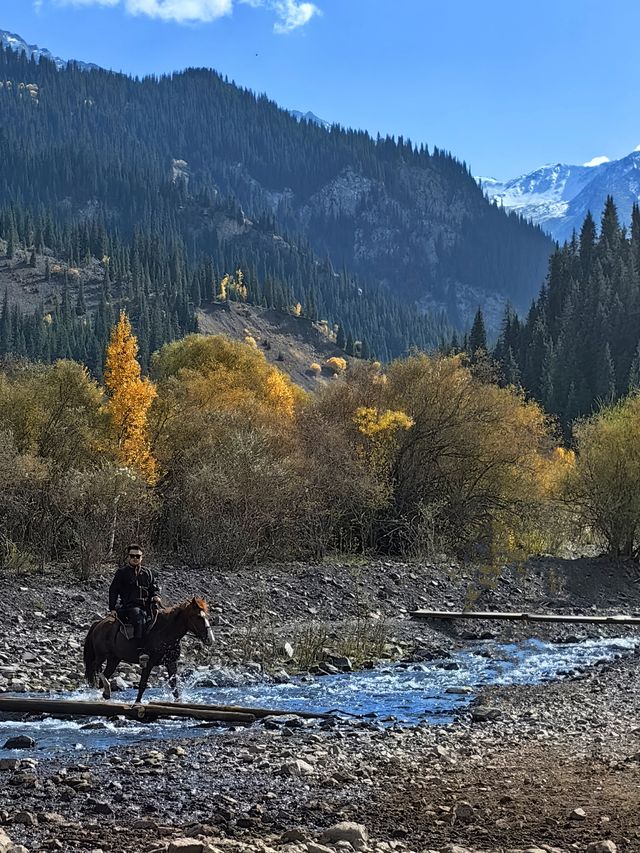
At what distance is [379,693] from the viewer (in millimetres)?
17781

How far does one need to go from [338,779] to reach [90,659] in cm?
660

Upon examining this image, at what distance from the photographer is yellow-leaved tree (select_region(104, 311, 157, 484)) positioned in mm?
35812

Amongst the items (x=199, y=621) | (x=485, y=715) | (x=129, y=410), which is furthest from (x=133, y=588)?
(x=129, y=410)

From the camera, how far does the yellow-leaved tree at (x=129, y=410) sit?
117 feet

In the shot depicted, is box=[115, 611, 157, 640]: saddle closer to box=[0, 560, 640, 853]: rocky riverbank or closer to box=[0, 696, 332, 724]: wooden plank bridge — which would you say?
box=[0, 696, 332, 724]: wooden plank bridge

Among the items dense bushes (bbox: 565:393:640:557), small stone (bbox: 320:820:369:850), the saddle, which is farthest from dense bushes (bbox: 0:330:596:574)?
small stone (bbox: 320:820:369:850)

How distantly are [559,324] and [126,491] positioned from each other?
132595mm

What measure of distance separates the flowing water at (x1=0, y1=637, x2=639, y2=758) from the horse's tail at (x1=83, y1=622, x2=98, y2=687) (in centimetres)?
39

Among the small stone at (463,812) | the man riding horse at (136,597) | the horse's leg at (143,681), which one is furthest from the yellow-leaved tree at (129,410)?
the small stone at (463,812)

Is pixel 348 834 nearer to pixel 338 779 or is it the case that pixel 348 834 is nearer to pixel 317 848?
pixel 317 848

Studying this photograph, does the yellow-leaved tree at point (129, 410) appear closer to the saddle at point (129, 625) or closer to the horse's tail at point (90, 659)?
the horse's tail at point (90, 659)

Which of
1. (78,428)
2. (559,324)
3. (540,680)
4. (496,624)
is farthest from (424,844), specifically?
(559,324)

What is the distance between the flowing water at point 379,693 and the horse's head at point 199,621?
4.89ft

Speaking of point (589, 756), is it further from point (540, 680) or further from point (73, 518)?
point (73, 518)
